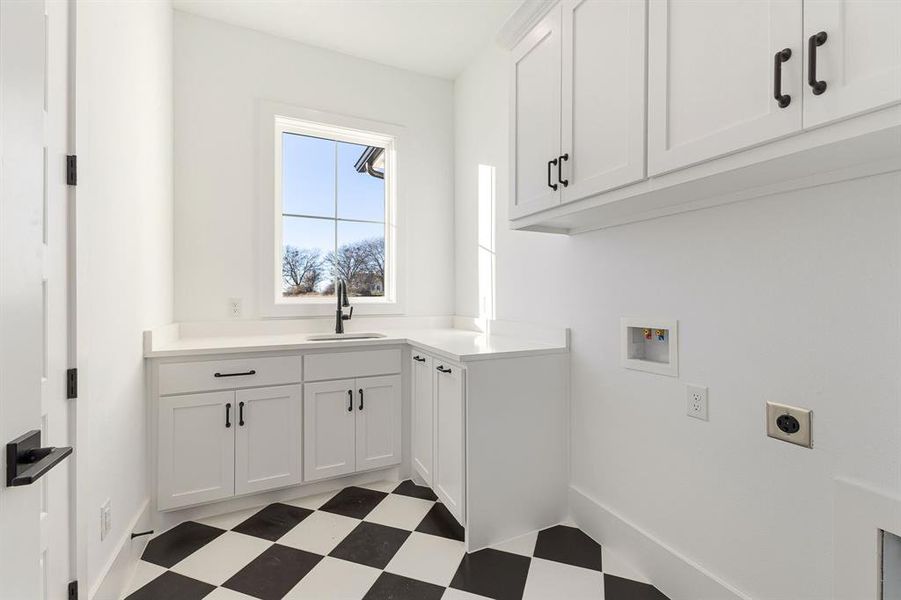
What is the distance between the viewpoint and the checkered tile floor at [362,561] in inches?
61.2

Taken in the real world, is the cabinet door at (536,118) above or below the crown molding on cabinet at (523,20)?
below

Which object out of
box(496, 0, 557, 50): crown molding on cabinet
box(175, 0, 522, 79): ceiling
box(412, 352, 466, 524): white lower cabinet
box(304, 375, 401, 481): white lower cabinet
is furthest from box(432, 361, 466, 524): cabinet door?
box(175, 0, 522, 79): ceiling

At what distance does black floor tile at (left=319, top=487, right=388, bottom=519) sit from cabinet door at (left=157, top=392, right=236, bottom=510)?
525 mm

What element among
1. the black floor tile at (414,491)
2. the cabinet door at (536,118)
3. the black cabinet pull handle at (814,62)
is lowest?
the black floor tile at (414,491)

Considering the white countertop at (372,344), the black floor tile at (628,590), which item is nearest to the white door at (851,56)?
the white countertop at (372,344)

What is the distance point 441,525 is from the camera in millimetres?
2008

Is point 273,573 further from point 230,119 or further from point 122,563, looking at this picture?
point 230,119

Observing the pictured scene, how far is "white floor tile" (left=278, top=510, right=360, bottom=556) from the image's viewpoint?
184 cm

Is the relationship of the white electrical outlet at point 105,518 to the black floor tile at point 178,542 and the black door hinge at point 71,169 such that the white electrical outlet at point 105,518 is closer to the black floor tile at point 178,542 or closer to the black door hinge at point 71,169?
the black floor tile at point 178,542

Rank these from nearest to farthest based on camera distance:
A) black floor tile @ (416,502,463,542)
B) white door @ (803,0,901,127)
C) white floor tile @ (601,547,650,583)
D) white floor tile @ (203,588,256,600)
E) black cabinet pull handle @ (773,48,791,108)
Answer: white door @ (803,0,901,127) < black cabinet pull handle @ (773,48,791,108) < white floor tile @ (203,588,256,600) < white floor tile @ (601,547,650,583) < black floor tile @ (416,502,463,542)

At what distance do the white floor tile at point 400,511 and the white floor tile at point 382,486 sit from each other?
0.28ft

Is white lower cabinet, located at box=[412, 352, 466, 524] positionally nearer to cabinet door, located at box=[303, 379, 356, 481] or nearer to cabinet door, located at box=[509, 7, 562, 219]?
cabinet door, located at box=[303, 379, 356, 481]

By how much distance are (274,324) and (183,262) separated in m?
0.64

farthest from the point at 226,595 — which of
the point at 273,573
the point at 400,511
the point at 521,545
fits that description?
the point at 521,545
